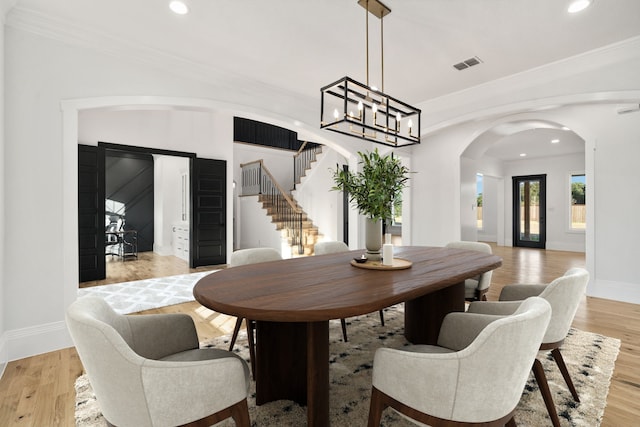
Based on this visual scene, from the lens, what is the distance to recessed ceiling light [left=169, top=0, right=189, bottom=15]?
2.50 meters

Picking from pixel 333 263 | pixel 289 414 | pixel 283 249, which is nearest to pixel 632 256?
pixel 333 263

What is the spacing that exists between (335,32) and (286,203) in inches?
245

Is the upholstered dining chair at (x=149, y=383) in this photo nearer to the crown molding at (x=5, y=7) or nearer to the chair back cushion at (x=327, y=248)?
the chair back cushion at (x=327, y=248)

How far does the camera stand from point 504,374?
103 centimetres

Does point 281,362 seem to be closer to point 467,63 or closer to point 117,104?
point 117,104

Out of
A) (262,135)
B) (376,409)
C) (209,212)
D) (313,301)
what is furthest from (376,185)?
(262,135)

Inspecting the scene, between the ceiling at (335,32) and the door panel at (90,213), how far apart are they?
9.26ft

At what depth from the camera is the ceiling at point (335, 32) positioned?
8.36 feet

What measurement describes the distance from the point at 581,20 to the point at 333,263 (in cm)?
299

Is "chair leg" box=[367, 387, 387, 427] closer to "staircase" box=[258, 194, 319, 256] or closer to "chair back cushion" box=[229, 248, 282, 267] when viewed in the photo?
"chair back cushion" box=[229, 248, 282, 267]

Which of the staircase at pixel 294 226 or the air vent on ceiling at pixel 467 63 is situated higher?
the air vent on ceiling at pixel 467 63

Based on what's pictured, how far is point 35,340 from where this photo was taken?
2598mm

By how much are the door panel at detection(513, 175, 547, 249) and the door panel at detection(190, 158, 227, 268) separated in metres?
8.78

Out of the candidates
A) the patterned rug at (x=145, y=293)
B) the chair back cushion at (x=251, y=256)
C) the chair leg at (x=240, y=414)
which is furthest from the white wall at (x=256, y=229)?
the chair leg at (x=240, y=414)
